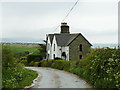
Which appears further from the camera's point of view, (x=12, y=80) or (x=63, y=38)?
(x=63, y=38)

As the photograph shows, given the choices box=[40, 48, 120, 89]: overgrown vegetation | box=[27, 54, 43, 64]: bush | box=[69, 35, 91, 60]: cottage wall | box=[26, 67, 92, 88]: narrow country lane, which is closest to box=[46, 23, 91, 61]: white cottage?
box=[69, 35, 91, 60]: cottage wall

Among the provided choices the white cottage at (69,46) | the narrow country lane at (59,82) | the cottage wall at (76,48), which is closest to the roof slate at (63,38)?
the white cottage at (69,46)

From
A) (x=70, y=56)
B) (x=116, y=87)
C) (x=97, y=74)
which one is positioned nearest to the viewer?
(x=116, y=87)

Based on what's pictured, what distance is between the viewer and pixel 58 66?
89.8ft

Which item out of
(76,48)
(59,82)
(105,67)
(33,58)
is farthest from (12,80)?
(33,58)

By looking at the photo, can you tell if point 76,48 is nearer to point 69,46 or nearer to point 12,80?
point 69,46

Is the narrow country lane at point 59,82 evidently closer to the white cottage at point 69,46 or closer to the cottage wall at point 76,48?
the cottage wall at point 76,48

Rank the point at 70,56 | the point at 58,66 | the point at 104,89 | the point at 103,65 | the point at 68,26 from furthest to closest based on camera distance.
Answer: the point at 68,26
the point at 70,56
the point at 58,66
the point at 103,65
the point at 104,89

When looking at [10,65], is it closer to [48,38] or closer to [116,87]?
[116,87]

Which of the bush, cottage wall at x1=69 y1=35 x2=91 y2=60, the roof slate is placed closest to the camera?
cottage wall at x1=69 y1=35 x2=91 y2=60

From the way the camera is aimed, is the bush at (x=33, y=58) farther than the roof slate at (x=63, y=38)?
Yes

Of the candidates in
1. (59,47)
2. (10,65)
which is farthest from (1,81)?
(59,47)

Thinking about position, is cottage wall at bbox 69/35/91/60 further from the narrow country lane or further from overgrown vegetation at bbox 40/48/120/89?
overgrown vegetation at bbox 40/48/120/89

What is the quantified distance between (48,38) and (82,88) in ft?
118
